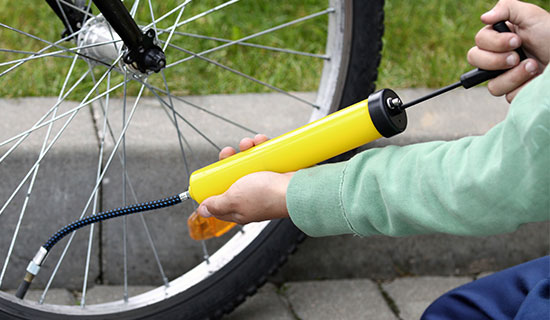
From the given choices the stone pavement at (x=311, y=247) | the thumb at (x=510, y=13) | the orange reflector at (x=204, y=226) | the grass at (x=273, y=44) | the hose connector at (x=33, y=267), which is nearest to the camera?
the thumb at (x=510, y=13)

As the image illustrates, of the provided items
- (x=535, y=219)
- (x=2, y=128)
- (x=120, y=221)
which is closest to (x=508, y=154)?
(x=535, y=219)

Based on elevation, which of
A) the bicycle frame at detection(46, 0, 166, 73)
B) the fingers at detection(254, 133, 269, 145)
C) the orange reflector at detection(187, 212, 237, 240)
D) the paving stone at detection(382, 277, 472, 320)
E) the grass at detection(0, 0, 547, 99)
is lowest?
the paving stone at detection(382, 277, 472, 320)

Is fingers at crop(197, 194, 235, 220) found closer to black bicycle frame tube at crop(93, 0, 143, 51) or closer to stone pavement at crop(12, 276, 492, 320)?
black bicycle frame tube at crop(93, 0, 143, 51)

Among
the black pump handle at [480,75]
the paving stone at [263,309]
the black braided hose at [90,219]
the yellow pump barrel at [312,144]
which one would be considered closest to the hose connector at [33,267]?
the black braided hose at [90,219]

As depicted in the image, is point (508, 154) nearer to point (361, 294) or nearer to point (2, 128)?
point (361, 294)

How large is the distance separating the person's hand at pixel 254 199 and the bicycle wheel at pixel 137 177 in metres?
0.38

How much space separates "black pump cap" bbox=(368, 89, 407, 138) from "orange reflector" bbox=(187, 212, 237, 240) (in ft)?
1.58

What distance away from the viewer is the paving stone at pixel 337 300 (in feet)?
4.66

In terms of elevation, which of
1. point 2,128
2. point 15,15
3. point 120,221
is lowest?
point 120,221

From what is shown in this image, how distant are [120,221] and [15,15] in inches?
30.8

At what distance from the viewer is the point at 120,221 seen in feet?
4.74

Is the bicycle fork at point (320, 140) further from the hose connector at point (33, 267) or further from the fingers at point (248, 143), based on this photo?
the hose connector at point (33, 267)

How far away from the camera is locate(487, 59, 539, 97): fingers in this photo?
2.69 feet

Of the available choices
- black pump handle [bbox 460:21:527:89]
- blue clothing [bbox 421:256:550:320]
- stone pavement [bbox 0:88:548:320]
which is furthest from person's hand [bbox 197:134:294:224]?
stone pavement [bbox 0:88:548:320]
